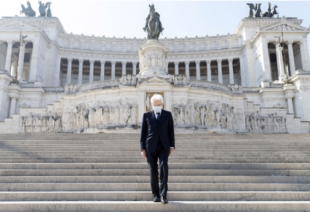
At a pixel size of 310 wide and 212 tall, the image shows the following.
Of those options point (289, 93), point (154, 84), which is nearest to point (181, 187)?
point (154, 84)

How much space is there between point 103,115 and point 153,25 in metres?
13.7

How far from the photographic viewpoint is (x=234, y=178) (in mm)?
8273

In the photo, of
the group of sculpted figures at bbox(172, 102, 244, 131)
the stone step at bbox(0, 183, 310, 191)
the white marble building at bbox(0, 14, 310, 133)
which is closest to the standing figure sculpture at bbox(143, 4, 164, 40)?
the white marble building at bbox(0, 14, 310, 133)

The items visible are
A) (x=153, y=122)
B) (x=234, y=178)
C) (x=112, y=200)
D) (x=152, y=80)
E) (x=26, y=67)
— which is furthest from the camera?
(x=26, y=67)

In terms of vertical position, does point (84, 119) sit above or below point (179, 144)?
above

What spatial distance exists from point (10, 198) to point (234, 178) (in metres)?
6.25

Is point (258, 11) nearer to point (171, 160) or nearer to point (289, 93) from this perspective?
point (289, 93)

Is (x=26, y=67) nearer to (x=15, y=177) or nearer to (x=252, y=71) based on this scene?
(x=252, y=71)

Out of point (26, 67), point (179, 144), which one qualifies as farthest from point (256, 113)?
point (26, 67)

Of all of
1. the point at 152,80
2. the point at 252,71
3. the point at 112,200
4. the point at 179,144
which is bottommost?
the point at 112,200

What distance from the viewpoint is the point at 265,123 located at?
30.8m

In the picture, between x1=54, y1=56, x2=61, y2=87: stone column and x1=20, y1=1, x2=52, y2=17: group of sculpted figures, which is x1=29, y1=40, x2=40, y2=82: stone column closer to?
x1=54, y1=56, x2=61, y2=87: stone column

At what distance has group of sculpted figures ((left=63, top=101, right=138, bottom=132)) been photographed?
26.0 meters

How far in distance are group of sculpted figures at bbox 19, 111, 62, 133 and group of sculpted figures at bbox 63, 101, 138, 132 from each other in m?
1.79
